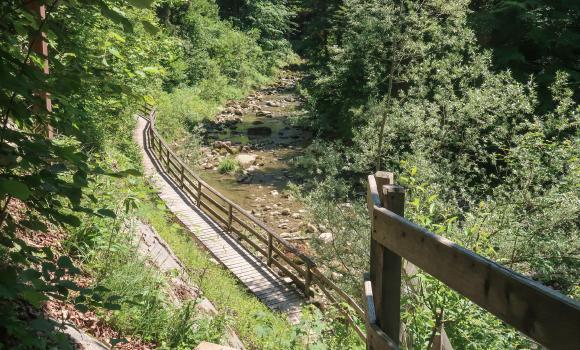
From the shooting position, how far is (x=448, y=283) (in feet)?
5.52

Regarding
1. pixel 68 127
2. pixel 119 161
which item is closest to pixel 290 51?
pixel 119 161

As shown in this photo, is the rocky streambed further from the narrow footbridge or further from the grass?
the narrow footbridge

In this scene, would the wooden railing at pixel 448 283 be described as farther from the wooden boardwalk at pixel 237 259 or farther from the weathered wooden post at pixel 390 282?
the wooden boardwalk at pixel 237 259

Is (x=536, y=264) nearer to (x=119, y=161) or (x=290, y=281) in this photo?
(x=290, y=281)

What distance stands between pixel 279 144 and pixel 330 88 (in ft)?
18.0

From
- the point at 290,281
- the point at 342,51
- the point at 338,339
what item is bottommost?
the point at 290,281

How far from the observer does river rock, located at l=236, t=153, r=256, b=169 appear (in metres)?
20.8

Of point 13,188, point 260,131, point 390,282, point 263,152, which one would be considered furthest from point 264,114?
point 13,188

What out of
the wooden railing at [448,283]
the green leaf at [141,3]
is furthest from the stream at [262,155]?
the green leaf at [141,3]

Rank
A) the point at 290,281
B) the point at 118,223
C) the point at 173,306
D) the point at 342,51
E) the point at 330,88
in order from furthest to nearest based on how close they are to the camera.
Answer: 1. the point at 330,88
2. the point at 342,51
3. the point at 290,281
4. the point at 118,223
5. the point at 173,306

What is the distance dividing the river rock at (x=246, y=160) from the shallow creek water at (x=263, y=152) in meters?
0.11

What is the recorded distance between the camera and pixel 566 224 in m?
6.41

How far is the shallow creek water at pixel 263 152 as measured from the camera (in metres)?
16.4

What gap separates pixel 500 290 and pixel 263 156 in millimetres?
20879
